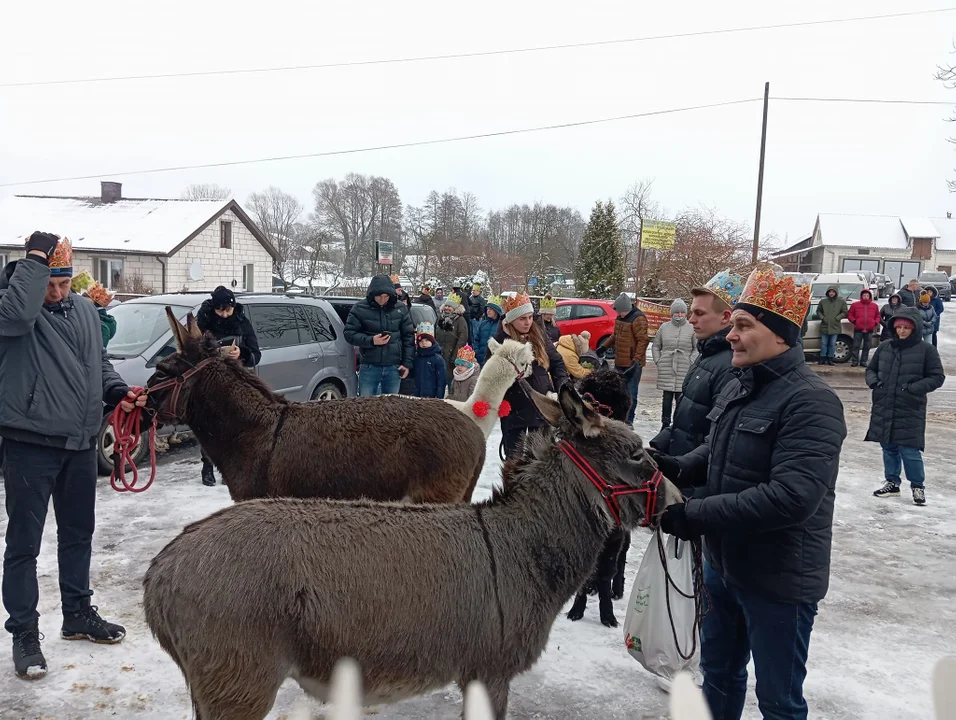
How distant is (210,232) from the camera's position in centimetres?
3278

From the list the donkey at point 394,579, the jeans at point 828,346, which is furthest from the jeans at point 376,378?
the jeans at point 828,346

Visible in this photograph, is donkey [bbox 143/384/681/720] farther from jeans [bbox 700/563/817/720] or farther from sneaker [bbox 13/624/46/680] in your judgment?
sneaker [bbox 13/624/46/680]

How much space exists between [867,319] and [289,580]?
1983 cm

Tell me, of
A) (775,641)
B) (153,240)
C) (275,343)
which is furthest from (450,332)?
(153,240)

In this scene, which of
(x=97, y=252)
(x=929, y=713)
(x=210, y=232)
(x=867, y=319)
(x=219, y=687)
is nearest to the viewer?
(x=219, y=687)

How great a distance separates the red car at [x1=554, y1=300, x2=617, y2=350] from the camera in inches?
719

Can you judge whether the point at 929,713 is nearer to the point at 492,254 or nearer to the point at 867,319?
the point at 867,319

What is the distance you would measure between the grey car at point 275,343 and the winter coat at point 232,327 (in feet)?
4.47

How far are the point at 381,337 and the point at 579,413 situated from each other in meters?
5.41

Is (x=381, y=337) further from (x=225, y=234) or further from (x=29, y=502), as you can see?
(x=225, y=234)

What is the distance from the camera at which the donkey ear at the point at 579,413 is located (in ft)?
8.34

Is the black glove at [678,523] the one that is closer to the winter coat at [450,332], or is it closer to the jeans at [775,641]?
the jeans at [775,641]

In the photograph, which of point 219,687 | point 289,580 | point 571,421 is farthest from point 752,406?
point 219,687

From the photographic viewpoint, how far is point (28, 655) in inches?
140
